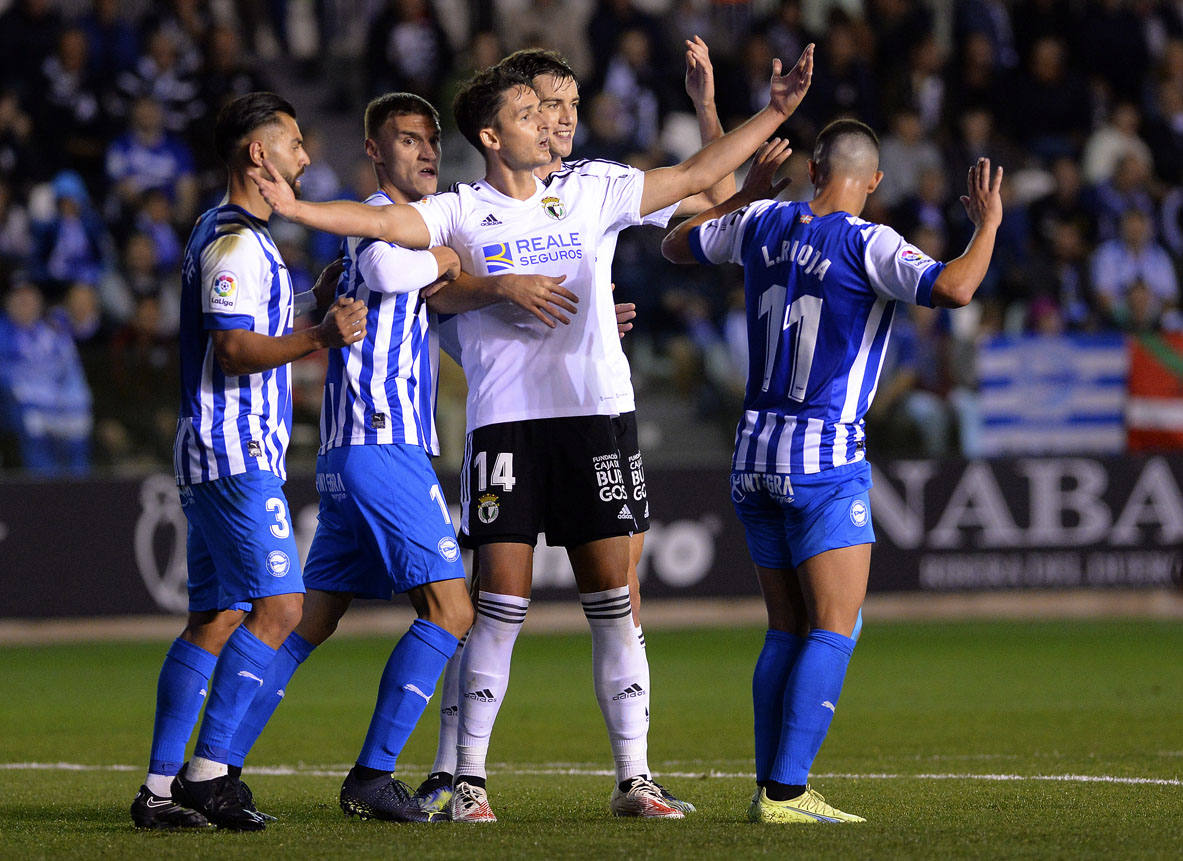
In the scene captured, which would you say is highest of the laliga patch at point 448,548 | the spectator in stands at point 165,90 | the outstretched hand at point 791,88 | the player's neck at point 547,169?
the spectator in stands at point 165,90

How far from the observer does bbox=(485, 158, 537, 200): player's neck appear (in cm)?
569

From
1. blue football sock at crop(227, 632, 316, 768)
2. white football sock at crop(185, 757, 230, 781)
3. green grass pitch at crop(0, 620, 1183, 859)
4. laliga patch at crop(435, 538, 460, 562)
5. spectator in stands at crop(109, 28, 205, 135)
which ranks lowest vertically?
green grass pitch at crop(0, 620, 1183, 859)

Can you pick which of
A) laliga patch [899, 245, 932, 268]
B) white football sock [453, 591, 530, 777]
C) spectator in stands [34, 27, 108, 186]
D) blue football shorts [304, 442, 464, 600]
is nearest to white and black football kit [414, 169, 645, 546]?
blue football shorts [304, 442, 464, 600]

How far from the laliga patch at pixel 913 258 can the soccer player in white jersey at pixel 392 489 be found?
1.10 metres

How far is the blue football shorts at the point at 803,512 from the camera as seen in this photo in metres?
5.49

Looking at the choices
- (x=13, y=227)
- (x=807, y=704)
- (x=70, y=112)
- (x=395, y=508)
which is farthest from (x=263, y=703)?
(x=70, y=112)

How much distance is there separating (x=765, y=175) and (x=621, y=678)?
186 cm

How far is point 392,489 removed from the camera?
18.2 feet

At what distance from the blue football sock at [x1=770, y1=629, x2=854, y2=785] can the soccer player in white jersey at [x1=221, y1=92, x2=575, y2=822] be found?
44.0 inches

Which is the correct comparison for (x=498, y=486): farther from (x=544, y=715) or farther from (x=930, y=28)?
(x=930, y=28)

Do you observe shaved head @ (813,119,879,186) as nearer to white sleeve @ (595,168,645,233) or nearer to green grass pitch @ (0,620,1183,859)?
white sleeve @ (595,168,645,233)

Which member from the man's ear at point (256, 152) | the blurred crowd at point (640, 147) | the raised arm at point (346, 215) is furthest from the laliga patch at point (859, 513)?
the blurred crowd at point (640, 147)

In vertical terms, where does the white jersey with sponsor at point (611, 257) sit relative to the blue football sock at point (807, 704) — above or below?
above

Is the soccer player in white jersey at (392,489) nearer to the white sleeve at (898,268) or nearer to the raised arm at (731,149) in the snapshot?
the raised arm at (731,149)
